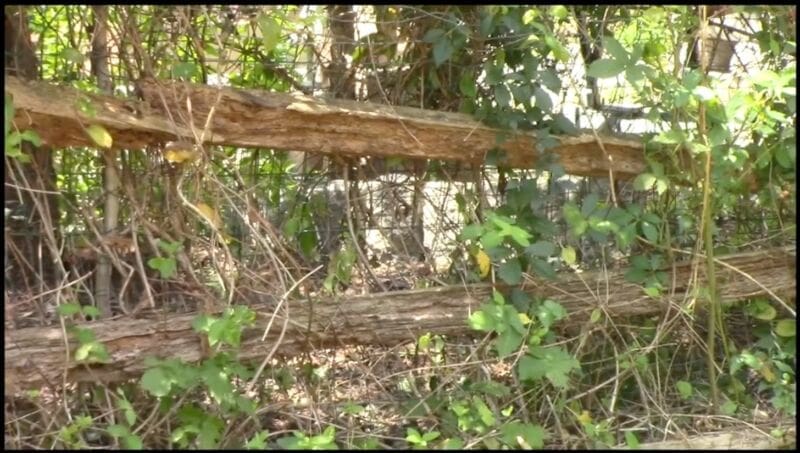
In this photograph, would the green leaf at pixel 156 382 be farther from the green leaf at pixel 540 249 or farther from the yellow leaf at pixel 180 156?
the green leaf at pixel 540 249

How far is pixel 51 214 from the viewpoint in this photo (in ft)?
11.5

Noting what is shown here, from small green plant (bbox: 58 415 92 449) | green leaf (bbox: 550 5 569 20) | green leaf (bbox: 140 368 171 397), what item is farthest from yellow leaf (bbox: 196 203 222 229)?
green leaf (bbox: 550 5 569 20)

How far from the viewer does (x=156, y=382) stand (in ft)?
10.2

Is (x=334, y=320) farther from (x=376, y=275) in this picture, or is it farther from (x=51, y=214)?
(x=51, y=214)

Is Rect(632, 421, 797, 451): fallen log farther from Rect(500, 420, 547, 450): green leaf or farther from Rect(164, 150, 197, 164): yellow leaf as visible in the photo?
Rect(164, 150, 197, 164): yellow leaf

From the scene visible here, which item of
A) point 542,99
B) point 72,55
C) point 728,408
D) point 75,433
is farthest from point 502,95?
point 75,433

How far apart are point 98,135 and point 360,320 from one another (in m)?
1.13

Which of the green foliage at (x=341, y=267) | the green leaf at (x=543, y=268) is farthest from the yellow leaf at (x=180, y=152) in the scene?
the green leaf at (x=543, y=268)

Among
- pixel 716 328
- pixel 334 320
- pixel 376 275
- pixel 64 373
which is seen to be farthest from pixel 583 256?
pixel 64 373

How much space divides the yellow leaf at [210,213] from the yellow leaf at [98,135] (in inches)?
15.8

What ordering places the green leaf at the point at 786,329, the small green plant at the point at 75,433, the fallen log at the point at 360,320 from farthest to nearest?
the green leaf at the point at 786,329 → the fallen log at the point at 360,320 → the small green plant at the point at 75,433

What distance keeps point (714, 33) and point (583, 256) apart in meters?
1.08

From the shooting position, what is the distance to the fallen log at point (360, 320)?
10.5ft

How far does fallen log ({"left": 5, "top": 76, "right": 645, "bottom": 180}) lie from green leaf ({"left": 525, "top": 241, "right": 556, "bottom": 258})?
0.39 meters
